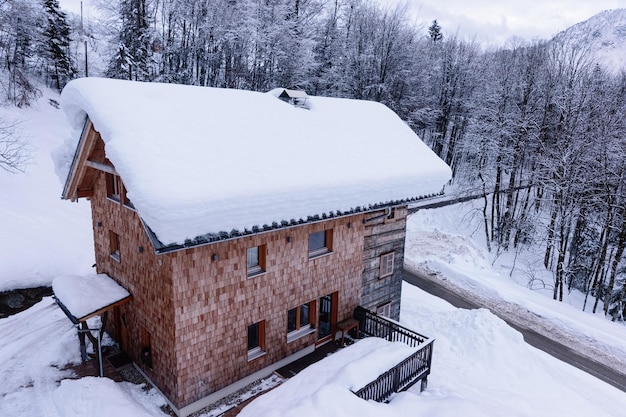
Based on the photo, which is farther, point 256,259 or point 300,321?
point 300,321

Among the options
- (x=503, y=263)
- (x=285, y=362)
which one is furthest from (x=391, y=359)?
(x=503, y=263)

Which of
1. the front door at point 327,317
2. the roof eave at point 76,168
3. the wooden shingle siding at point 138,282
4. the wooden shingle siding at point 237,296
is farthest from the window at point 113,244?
the front door at point 327,317

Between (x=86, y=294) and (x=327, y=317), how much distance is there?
705cm

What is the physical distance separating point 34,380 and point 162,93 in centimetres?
857

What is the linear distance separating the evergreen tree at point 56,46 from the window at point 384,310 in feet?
119

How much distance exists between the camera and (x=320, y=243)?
38.0ft

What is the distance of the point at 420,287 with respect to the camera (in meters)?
19.8

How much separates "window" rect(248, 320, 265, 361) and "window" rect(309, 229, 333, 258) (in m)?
2.45

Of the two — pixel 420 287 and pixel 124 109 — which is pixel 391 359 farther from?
pixel 420 287

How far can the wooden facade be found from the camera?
8.76 meters

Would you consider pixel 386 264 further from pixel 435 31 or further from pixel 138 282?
pixel 435 31

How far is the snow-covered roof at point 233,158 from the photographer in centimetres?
730

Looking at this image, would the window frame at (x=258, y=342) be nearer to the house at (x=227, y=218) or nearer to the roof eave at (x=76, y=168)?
the house at (x=227, y=218)

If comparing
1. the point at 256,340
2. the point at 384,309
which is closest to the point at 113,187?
the point at 256,340
